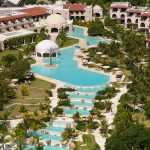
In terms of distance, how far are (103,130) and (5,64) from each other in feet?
59.7

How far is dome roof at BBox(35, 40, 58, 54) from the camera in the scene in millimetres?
51378

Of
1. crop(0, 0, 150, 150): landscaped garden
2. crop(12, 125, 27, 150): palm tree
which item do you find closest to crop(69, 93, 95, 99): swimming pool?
crop(0, 0, 150, 150): landscaped garden

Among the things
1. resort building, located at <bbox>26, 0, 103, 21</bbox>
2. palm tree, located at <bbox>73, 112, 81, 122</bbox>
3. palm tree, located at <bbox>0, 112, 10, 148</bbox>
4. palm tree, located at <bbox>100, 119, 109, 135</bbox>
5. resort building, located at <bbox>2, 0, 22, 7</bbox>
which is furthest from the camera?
resort building, located at <bbox>2, 0, 22, 7</bbox>

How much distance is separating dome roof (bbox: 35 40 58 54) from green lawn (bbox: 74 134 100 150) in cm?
2194

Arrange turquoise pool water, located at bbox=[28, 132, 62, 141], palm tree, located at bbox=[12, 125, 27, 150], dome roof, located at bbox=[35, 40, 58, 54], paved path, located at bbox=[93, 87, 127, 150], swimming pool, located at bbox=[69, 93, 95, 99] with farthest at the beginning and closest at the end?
dome roof, located at bbox=[35, 40, 58, 54] < swimming pool, located at bbox=[69, 93, 95, 99] < turquoise pool water, located at bbox=[28, 132, 62, 141] < paved path, located at bbox=[93, 87, 127, 150] < palm tree, located at bbox=[12, 125, 27, 150]

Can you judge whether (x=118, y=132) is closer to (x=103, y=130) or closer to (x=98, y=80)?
(x=103, y=130)

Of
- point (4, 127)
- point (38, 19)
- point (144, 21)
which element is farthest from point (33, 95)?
point (144, 21)

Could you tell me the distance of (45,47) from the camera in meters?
51.5

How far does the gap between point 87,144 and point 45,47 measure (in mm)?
23403

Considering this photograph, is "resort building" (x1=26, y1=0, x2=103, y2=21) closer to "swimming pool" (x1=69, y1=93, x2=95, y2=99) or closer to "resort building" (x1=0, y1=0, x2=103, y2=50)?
"resort building" (x1=0, y1=0, x2=103, y2=50)

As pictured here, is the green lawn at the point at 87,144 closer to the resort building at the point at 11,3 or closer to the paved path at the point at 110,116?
the paved path at the point at 110,116

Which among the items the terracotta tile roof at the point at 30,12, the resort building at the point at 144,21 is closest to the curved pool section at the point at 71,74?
the terracotta tile roof at the point at 30,12

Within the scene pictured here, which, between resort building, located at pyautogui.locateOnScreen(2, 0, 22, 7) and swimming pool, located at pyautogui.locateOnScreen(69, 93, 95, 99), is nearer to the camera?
swimming pool, located at pyautogui.locateOnScreen(69, 93, 95, 99)

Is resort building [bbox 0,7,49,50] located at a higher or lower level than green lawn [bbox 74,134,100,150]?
higher
